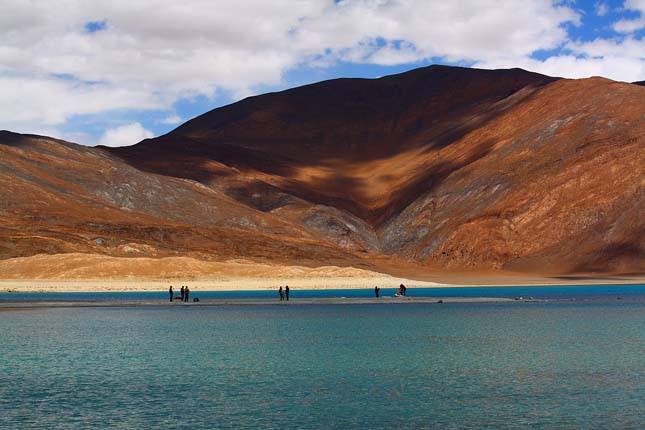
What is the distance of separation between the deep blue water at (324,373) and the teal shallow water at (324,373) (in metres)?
0.07

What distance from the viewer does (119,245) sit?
5940 inches

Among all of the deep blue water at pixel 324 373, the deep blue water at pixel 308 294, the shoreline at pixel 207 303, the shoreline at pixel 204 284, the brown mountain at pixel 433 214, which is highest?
the brown mountain at pixel 433 214

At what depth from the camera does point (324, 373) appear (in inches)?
1372

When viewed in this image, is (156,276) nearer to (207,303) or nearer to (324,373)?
(207,303)

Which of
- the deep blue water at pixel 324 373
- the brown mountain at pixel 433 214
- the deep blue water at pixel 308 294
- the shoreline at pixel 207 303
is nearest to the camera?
the deep blue water at pixel 324 373

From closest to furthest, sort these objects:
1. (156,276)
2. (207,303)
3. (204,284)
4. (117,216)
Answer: (207,303) < (204,284) < (156,276) < (117,216)

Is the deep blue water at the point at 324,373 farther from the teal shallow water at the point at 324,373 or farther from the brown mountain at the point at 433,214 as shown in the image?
the brown mountain at the point at 433,214

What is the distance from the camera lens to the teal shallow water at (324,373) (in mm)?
26328

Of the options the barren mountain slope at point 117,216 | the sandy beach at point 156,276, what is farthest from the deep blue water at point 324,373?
the barren mountain slope at point 117,216

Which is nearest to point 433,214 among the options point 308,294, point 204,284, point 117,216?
point 117,216

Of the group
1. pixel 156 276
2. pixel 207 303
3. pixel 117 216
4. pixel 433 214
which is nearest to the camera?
pixel 207 303

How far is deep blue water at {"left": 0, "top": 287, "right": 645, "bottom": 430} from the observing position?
26266 mm

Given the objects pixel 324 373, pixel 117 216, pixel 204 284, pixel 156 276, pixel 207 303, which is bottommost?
pixel 324 373

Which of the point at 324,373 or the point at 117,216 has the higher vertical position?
the point at 117,216
